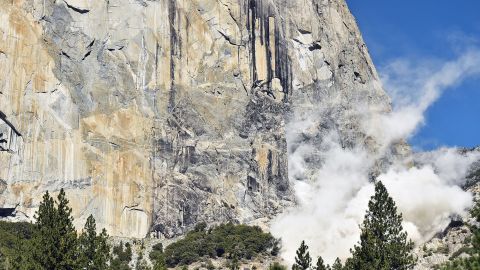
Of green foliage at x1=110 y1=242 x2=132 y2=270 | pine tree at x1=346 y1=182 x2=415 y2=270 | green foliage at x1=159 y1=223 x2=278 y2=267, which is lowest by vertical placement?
pine tree at x1=346 y1=182 x2=415 y2=270

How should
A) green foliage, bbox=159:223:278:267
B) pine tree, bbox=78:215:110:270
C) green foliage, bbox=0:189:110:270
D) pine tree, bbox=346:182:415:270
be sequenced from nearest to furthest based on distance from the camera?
1. green foliage, bbox=0:189:110:270
2. pine tree, bbox=346:182:415:270
3. pine tree, bbox=78:215:110:270
4. green foliage, bbox=159:223:278:267

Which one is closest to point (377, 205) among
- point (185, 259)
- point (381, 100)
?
point (185, 259)

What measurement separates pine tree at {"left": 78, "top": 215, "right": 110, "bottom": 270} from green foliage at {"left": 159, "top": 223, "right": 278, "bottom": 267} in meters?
41.3

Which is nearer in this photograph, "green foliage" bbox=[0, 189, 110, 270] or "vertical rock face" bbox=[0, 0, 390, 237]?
"green foliage" bbox=[0, 189, 110, 270]

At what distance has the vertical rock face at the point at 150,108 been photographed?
132 metres

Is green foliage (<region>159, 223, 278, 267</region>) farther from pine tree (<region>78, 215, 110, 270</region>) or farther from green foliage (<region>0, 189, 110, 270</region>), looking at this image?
green foliage (<region>0, 189, 110, 270</region>)

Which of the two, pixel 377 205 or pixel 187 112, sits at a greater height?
pixel 187 112

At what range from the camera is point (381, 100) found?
182m

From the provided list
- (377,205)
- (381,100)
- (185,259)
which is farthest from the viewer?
(381,100)

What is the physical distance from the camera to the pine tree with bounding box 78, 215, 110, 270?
78.9m

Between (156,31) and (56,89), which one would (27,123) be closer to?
(56,89)

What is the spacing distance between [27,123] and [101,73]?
1398 centimetres

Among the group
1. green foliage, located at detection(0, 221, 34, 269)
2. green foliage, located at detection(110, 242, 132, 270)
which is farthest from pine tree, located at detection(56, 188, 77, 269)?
green foliage, located at detection(110, 242, 132, 270)

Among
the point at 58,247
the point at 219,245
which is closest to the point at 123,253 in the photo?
the point at 219,245
